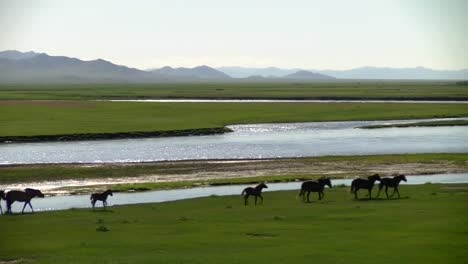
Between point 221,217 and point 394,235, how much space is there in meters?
5.80

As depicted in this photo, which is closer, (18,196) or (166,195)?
(18,196)

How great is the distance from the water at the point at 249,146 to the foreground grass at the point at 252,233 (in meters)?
19.2

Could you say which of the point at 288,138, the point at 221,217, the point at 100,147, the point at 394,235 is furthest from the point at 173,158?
the point at 394,235

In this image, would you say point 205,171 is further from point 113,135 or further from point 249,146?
point 113,135

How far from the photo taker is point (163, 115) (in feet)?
242

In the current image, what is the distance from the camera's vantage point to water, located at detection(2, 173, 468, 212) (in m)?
26.6

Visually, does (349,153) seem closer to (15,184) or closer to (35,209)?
(15,184)

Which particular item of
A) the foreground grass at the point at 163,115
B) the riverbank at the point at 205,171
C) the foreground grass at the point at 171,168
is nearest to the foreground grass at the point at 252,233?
the riverbank at the point at 205,171

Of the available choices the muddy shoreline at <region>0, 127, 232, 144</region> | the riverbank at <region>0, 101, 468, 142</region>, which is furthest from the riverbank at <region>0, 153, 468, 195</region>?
the riverbank at <region>0, 101, 468, 142</region>

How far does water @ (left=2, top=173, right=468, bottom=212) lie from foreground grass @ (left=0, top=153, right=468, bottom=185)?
1.22 meters

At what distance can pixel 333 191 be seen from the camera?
27891 millimetres

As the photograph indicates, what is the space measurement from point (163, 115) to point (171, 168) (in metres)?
36.3

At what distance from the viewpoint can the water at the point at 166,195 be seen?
26.6m

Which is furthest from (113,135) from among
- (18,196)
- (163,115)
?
(18,196)
